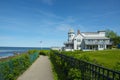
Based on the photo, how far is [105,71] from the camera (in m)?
6.11

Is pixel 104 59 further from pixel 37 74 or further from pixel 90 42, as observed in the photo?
pixel 90 42

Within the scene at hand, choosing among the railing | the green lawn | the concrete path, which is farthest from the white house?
the railing

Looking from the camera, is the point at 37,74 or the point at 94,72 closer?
the point at 94,72

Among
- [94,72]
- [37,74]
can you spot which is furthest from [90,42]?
[94,72]

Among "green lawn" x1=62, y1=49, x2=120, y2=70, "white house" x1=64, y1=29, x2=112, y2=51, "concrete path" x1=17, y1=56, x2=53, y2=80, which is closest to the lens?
"green lawn" x1=62, y1=49, x2=120, y2=70

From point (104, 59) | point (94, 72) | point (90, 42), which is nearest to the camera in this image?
point (94, 72)

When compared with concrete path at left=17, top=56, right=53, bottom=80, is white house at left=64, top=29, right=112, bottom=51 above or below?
above

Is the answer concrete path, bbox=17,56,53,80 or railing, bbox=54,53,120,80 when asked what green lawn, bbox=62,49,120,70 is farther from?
concrete path, bbox=17,56,53,80

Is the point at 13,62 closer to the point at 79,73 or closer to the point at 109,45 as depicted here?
the point at 79,73

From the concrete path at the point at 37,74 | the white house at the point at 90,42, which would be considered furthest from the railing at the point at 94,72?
the white house at the point at 90,42

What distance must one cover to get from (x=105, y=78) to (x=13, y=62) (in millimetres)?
9821

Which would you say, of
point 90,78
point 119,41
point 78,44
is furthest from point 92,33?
point 90,78

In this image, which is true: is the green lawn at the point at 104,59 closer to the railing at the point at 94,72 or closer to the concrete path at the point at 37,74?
the railing at the point at 94,72

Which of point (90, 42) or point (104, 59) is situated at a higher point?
point (90, 42)
